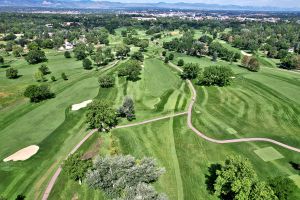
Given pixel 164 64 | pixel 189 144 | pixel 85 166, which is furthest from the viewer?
pixel 164 64

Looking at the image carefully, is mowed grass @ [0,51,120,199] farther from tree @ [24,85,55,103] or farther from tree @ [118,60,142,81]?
tree @ [118,60,142,81]

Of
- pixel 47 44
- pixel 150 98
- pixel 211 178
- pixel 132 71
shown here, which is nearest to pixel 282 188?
pixel 211 178

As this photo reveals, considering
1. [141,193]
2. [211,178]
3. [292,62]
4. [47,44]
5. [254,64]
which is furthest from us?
[47,44]

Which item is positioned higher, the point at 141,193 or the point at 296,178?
the point at 141,193

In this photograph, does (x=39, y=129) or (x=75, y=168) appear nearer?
(x=75, y=168)

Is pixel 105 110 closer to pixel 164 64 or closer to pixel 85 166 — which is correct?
pixel 85 166

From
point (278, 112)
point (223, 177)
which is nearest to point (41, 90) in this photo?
point (223, 177)

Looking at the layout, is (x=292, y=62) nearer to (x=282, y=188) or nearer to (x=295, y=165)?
(x=295, y=165)
